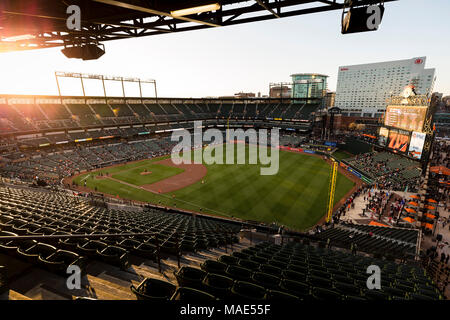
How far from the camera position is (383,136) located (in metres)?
45.4

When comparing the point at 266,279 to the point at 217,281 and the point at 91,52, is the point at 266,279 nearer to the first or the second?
the point at 217,281

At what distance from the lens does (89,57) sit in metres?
8.84

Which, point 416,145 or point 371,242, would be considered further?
point 416,145

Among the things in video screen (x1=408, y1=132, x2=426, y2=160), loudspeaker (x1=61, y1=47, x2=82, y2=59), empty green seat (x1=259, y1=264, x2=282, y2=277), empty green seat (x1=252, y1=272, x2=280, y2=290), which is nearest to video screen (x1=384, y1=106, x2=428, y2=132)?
video screen (x1=408, y1=132, x2=426, y2=160)

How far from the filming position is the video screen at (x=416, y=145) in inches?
1369

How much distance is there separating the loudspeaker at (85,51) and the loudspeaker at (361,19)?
8.81 meters

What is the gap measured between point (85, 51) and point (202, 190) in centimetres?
2644

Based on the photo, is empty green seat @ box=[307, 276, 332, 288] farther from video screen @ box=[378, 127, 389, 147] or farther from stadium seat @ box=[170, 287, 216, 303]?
video screen @ box=[378, 127, 389, 147]

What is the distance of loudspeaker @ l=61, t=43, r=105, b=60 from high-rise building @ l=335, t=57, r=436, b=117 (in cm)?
14163

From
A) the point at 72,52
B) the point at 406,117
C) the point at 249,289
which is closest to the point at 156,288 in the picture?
the point at 249,289

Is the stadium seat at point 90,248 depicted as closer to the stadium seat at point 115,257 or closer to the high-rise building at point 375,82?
the stadium seat at point 115,257

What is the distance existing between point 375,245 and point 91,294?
64.2 feet
